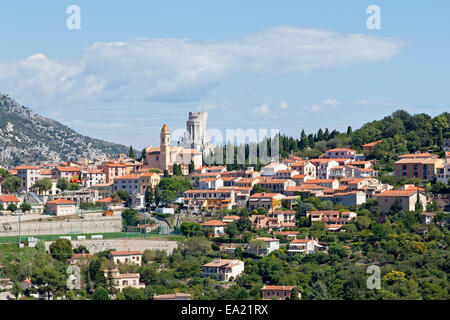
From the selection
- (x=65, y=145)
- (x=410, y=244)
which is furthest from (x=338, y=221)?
(x=65, y=145)

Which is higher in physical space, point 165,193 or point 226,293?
point 165,193

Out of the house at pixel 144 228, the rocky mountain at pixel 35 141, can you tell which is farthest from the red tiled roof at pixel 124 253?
the rocky mountain at pixel 35 141

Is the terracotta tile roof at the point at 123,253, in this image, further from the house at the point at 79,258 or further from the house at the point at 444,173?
the house at the point at 444,173

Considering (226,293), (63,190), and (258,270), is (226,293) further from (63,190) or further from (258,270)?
(63,190)

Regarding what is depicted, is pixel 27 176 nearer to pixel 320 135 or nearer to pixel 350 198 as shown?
pixel 320 135

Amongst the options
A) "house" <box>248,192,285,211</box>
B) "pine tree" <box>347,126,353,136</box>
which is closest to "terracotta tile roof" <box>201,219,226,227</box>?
"house" <box>248,192,285,211</box>
